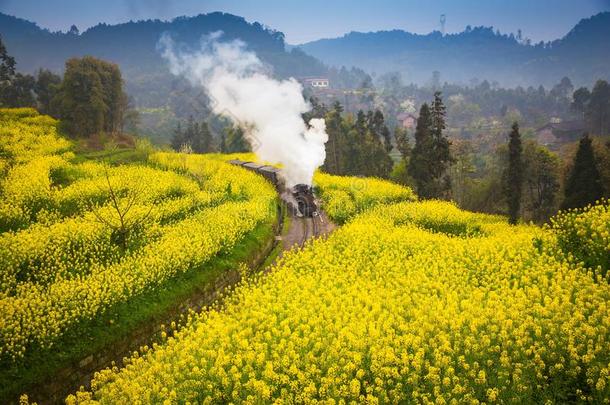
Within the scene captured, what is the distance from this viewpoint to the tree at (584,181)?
115 feet

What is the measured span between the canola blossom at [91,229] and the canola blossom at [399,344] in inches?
140

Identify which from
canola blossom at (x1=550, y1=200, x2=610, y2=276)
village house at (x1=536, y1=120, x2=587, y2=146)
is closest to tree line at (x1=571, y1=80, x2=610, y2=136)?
village house at (x1=536, y1=120, x2=587, y2=146)

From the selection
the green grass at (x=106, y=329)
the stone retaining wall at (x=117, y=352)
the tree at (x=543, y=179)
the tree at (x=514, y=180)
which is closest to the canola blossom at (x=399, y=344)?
the stone retaining wall at (x=117, y=352)

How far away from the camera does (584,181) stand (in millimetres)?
35594

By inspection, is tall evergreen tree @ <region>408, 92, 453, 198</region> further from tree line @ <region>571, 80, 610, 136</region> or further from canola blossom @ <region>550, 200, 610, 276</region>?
tree line @ <region>571, 80, 610, 136</region>

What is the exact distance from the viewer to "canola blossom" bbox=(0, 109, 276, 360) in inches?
704

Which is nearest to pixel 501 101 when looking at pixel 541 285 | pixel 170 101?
pixel 170 101

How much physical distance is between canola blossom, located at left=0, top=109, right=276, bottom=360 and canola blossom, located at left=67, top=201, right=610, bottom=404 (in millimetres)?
3558

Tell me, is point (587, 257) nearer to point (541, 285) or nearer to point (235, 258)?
point (541, 285)

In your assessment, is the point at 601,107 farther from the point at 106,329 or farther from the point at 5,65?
the point at 5,65

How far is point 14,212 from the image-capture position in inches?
1008

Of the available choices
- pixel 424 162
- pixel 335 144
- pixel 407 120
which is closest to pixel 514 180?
pixel 424 162

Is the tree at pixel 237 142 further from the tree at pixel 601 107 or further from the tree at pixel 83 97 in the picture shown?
the tree at pixel 601 107

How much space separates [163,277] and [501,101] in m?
193
